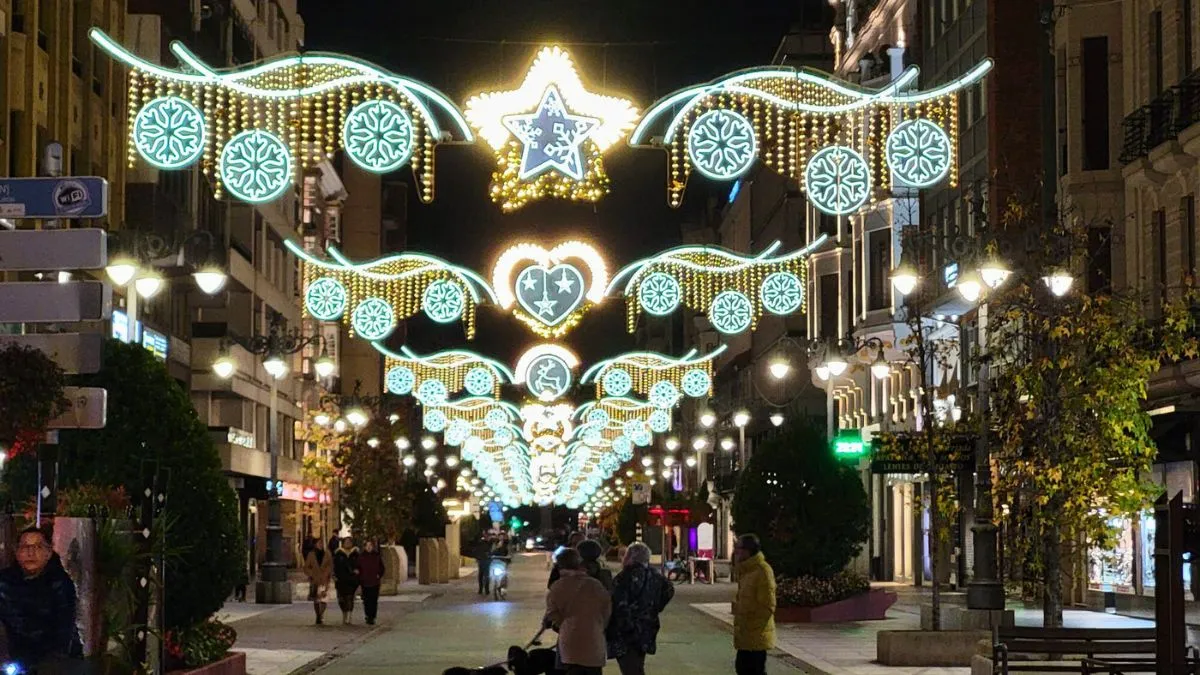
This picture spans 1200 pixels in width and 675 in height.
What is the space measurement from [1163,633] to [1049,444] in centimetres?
974

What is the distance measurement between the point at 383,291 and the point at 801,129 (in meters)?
18.6

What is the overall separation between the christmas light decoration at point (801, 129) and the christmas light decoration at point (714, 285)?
11.9 metres

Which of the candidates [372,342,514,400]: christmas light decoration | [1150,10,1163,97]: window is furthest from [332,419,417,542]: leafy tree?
[1150,10,1163,97]: window

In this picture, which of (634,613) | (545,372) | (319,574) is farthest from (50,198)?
(545,372)

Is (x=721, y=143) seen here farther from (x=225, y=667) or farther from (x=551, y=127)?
(x=225, y=667)

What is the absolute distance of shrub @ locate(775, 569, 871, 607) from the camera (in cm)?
4131

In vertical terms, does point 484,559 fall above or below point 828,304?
below

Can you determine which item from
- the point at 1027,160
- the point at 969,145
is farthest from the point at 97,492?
the point at 969,145

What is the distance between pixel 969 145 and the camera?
56.8 metres

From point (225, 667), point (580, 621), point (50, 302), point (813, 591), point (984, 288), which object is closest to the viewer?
point (580, 621)

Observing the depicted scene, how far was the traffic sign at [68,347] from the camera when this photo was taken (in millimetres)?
20438

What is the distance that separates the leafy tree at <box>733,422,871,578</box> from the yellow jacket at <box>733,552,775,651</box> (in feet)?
69.6

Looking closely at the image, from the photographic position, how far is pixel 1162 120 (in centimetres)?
3906

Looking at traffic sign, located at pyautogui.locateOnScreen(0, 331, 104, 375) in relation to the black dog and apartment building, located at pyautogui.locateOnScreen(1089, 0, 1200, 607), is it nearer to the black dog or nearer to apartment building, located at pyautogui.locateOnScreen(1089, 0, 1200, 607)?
the black dog
